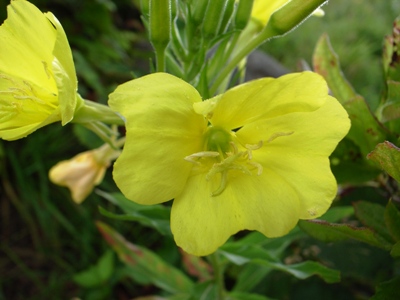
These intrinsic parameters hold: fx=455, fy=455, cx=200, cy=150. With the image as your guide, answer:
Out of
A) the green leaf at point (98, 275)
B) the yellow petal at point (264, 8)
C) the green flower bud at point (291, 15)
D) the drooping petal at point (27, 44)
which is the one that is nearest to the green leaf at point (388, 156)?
the green flower bud at point (291, 15)

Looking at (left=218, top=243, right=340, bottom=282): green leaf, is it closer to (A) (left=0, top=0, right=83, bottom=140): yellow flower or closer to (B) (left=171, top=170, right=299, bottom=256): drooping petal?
(B) (left=171, top=170, right=299, bottom=256): drooping petal

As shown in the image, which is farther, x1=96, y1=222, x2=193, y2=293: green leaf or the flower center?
x1=96, y1=222, x2=193, y2=293: green leaf

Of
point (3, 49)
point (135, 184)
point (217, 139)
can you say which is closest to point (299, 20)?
point (217, 139)

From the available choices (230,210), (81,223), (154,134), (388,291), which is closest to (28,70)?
(154,134)

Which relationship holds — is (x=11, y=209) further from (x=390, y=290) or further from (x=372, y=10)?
(x=372, y=10)

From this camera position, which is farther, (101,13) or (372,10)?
(372,10)

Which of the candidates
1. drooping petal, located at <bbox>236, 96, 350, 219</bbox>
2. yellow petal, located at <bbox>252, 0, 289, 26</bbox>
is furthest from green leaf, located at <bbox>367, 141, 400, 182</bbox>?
yellow petal, located at <bbox>252, 0, 289, 26</bbox>

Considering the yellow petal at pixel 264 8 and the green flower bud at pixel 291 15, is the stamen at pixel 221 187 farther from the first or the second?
the yellow petal at pixel 264 8
